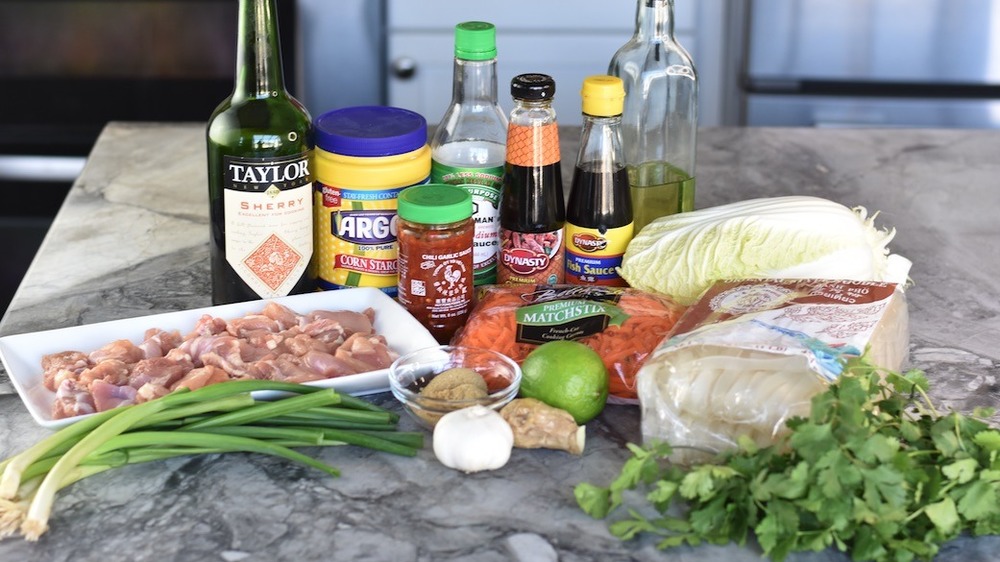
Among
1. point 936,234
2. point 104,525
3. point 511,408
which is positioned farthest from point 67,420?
point 936,234

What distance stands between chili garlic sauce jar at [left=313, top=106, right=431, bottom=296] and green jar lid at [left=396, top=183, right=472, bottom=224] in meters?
0.04

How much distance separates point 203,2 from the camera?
8.61ft

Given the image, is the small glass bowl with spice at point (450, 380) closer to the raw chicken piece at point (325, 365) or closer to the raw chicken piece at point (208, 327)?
the raw chicken piece at point (325, 365)

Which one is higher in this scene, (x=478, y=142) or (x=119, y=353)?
(x=478, y=142)

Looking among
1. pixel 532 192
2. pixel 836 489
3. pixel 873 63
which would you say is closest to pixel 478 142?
pixel 532 192

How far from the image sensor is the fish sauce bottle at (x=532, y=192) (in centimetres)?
132

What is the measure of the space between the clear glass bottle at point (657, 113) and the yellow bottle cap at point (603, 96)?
15 centimetres

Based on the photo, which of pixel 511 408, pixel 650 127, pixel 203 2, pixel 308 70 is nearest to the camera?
pixel 511 408

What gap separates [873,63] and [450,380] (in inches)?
75.3

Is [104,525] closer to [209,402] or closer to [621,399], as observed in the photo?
[209,402]

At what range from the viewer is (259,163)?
1.28 metres

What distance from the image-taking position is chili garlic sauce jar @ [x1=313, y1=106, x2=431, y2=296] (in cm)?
132

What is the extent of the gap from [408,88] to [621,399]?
1.71 metres

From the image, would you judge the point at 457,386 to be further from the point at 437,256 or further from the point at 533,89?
the point at 533,89
